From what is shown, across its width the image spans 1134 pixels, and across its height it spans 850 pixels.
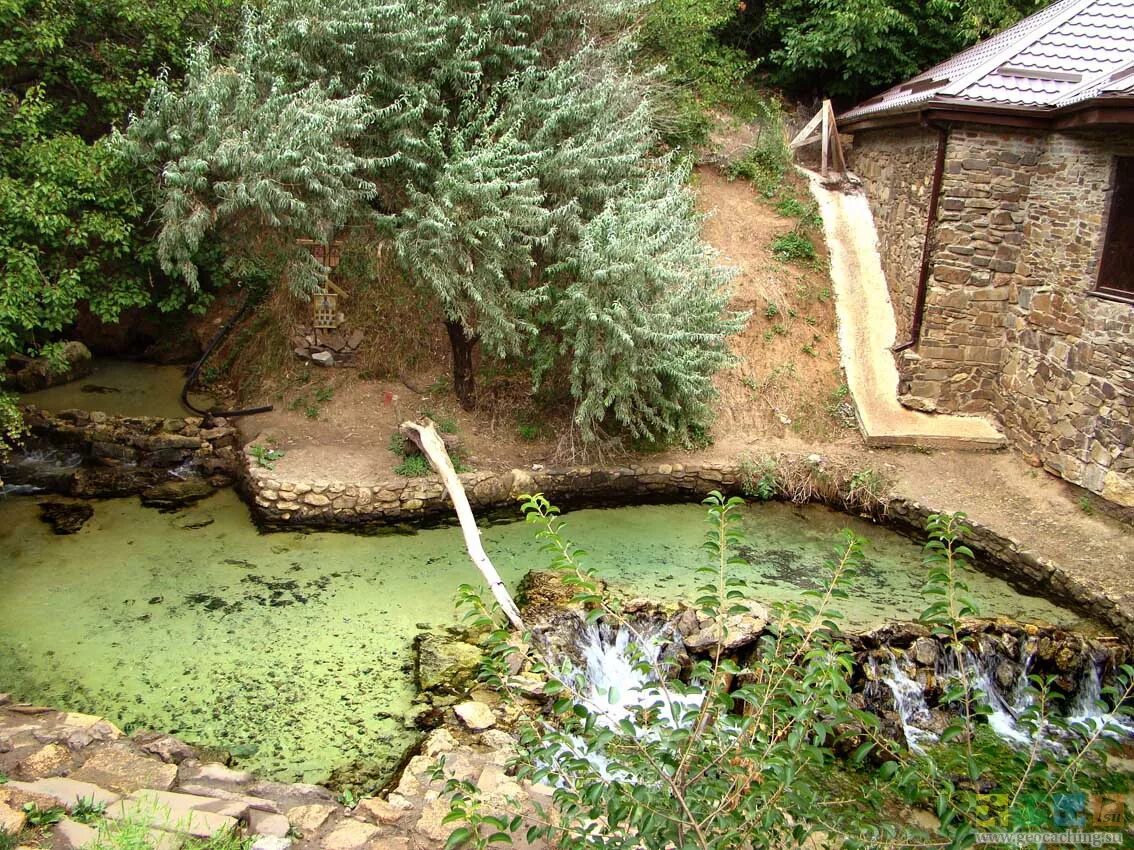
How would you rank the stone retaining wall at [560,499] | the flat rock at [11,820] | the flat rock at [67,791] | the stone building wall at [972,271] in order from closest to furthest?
1. the flat rock at [11,820]
2. the flat rock at [67,791]
3. the stone retaining wall at [560,499]
4. the stone building wall at [972,271]

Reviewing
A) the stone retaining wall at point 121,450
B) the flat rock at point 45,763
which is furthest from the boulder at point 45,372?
the flat rock at point 45,763

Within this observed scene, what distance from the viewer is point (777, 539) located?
30.8ft

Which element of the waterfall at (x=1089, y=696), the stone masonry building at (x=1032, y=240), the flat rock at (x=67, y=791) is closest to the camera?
the flat rock at (x=67, y=791)

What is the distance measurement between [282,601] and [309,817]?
3.19 meters

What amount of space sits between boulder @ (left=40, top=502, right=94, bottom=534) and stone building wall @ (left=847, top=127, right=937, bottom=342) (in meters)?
10.7

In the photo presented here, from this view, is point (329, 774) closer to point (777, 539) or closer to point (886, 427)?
point (777, 539)

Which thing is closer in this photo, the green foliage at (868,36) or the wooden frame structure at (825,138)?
the wooden frame structure at (825,138)

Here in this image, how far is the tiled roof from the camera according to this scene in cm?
963

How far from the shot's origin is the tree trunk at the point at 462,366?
35.8 ft

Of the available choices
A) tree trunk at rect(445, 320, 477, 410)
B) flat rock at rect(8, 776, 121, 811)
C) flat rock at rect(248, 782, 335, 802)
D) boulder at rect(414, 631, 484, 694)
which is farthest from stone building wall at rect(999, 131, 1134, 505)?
flat rock at rect(8, 776, 121, 811)

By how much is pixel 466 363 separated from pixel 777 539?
4.61 meters

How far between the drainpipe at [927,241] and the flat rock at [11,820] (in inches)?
420

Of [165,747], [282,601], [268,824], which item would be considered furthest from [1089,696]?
[165,747]

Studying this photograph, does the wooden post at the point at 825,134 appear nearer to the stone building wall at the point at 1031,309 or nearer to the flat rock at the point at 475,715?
the stone building wall at the point at 1031,309
